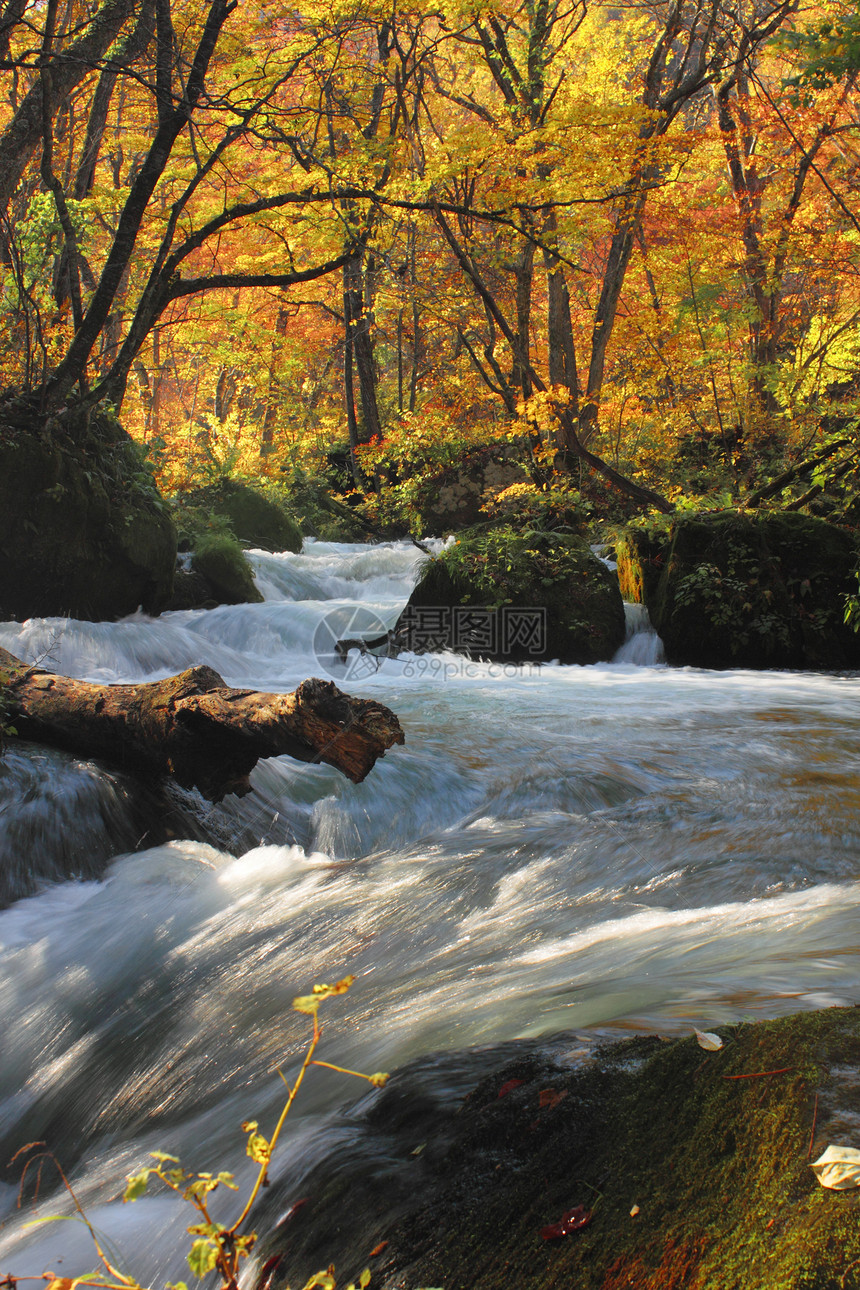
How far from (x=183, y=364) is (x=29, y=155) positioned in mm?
16832

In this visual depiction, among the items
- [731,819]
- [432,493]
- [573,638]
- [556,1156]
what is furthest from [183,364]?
[556,1156]

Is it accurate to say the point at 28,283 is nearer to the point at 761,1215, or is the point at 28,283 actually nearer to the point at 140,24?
the point at 140,24

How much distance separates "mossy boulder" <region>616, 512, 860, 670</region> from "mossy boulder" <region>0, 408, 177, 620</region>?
6.38 m

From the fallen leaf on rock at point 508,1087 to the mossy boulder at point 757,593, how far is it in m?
8.08

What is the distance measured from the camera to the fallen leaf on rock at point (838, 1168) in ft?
3.45

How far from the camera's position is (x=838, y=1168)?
108cm

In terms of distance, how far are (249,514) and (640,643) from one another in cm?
871

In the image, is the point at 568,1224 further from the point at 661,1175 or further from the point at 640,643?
the point at 640,643

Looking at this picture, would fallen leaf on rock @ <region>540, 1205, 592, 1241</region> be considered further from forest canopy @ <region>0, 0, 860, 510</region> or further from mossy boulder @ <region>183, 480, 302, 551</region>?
mossy boulder @ <region>183, 480, 302, 551</region>

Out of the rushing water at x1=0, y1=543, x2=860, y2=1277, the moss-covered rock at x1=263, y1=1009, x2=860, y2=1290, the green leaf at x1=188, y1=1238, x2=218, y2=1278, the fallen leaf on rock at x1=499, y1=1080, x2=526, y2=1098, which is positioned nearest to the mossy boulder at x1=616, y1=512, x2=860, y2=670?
the rushing water at x1=0, y1=543, x2=860, y2=1277

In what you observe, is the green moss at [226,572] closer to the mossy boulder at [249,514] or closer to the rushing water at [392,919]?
the mossy boulder at [249,514]

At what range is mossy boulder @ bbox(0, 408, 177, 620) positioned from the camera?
7.82 m

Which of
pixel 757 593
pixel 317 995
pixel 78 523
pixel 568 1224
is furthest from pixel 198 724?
pixel 757 593

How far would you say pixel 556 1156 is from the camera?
1.29 m
